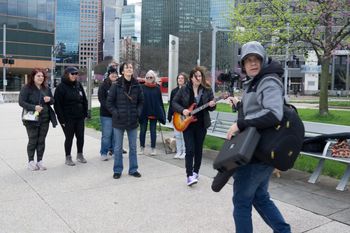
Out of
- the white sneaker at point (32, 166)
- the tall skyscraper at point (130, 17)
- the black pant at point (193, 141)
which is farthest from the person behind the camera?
the tall skyscraper at point (130, 17)

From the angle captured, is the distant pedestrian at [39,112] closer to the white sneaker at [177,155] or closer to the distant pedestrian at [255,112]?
the white sneaker at [177,155]

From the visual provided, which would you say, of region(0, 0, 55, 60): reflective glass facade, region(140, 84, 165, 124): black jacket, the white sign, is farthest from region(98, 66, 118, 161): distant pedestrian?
the white sign

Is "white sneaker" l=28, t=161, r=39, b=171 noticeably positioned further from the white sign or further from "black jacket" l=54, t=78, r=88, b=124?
the white sign

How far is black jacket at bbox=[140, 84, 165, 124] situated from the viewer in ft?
29.8

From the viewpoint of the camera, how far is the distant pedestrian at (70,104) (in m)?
7.70

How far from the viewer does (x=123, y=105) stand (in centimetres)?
673

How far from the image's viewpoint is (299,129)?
3398 mm

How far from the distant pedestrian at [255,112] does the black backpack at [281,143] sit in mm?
74

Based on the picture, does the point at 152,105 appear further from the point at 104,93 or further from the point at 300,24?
the point at 300,24

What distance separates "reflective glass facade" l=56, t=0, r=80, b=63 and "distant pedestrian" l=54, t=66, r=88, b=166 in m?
101

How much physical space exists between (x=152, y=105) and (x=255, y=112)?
5.76 meters

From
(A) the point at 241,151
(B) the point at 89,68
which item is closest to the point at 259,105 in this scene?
(A) the point at 241,151

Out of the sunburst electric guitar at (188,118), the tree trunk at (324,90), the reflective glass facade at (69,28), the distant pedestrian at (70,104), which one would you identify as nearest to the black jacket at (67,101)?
the distant pedestrian at (70,104)

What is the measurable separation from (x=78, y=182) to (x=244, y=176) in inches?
148
